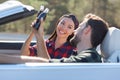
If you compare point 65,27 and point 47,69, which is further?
point 65,27

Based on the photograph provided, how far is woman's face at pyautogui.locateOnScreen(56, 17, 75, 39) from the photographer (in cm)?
366

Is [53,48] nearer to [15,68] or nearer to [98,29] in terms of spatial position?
[98,29]

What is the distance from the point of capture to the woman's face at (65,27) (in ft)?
12.0

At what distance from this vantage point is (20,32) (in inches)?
387

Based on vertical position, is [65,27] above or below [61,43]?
above

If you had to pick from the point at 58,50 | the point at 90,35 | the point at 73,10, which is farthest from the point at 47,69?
the point at 73,10

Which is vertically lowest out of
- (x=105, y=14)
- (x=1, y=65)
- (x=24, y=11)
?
(x=105, y=14)

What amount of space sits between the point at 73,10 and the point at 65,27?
8.28 metres

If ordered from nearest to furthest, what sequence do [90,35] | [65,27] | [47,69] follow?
[47,69]
[90,35]
[65,27]

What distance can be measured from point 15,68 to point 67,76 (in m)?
0.33

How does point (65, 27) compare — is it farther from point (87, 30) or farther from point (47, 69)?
point (47, 69)

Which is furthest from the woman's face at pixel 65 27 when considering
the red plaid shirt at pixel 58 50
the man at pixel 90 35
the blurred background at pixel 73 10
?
the blurred background at pixel 73 10

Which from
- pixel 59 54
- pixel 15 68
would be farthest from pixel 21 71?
pixel 59 54

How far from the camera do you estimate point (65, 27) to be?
3.66 metres
